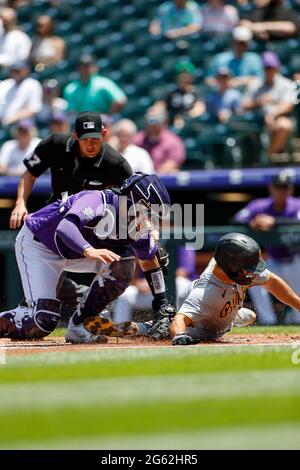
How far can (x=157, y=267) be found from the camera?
852 cm

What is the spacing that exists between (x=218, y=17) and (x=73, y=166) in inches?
251

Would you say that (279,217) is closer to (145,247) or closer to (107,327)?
(145,247)

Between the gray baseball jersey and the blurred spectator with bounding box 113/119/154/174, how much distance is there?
4469mm

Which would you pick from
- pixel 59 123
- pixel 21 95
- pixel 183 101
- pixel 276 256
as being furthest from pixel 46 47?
pixel 276 256

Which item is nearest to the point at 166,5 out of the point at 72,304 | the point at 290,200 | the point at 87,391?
the point at 290,200

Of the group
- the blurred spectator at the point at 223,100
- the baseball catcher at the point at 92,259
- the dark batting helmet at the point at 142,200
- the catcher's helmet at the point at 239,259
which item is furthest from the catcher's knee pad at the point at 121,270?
the blurred spectator at the point at 223,100

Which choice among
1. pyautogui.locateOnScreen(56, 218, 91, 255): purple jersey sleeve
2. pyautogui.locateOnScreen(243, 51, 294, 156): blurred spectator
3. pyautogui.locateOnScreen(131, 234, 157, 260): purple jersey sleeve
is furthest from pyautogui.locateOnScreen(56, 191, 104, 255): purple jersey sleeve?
pyautogui.locateOnScreen(243, 51, 294, 156): blurred spectator

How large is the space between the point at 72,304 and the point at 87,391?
12.4 ft

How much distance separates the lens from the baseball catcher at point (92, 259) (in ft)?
26.5

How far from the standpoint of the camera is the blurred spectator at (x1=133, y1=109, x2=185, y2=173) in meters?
12.9

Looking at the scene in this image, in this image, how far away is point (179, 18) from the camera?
1523cm

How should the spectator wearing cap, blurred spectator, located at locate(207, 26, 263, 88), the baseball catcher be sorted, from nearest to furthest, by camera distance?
the baseball catcher, the spectator wearing cap, blurred spectator, located at locate(207, 26, 263, 88)

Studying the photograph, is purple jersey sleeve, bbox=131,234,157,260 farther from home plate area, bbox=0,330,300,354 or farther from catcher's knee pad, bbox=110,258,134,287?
home plate area, bbox=0,330,300,354

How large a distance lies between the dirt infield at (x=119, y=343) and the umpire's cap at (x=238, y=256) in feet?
1.99
